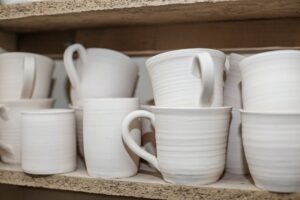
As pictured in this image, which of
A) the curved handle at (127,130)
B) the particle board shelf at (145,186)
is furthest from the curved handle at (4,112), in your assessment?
the curved handle at (127,130)

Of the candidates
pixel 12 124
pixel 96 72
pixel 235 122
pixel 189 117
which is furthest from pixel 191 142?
pixel 12 124

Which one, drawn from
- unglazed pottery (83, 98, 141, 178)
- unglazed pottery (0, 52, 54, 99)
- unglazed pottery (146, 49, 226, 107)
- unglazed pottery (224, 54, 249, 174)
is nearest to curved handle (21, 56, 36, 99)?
unglazed pottery (0, 52, 54, 99)

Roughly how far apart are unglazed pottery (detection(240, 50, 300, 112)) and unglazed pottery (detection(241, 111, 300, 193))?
0.07 ft

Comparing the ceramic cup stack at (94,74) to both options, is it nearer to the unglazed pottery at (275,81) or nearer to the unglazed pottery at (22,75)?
the unglazed pottery at (22,75)

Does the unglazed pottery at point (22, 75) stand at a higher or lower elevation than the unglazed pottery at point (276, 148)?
higher

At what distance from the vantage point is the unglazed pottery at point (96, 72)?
2.32 ft

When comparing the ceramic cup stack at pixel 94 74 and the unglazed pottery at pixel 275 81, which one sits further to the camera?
the ceramic cup stack at pixel 94 74

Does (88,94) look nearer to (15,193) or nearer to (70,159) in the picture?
(70,159)

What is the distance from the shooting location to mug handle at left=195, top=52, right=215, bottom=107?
1.73 ft

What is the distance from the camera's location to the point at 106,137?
24.1 inches

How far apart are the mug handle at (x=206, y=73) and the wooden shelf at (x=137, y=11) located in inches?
4.4

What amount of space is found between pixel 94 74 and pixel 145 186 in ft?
0.84

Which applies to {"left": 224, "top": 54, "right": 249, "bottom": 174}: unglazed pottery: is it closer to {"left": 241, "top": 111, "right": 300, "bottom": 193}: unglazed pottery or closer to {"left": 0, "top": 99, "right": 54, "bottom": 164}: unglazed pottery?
{"left": 241, "top": 111, "right": 300, "bottom": 193}: unglazed pottery

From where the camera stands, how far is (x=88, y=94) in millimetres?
708
